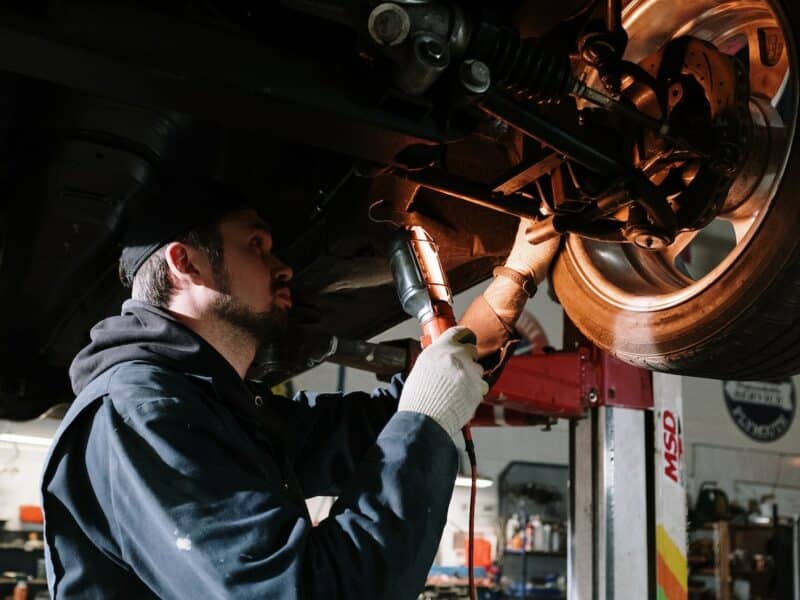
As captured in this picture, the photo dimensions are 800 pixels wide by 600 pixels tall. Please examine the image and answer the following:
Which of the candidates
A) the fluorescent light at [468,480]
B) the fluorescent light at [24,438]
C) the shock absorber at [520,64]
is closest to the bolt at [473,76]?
the shock absorber at [520,64]

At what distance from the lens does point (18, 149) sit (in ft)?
4.47

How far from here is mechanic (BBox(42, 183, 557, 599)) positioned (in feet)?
2.70

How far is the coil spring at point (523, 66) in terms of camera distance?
883 millimetres

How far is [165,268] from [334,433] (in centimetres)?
39

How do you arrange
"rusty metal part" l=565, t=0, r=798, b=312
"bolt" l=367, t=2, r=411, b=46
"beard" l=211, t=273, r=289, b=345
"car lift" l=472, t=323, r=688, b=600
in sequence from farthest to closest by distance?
"car lift" l=472, t=323, r=688, b=600 < "beard" l=211, t=273, r=289, b=345 < "rusty metal part" l=565, t=0, r=798, b=312 < "bolt" l=367, t=2, r=411, b=46

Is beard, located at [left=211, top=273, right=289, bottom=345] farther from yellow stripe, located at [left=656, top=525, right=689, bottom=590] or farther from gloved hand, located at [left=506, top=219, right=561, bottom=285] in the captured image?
yellow stripe, located at [left=656, top=525, right=689, bottom=590]

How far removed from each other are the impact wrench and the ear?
275 millimetres

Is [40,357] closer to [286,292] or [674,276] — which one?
[286,292]

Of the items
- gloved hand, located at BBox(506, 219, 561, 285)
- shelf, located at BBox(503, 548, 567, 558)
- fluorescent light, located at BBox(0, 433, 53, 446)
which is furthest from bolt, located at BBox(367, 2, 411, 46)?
shelf, located at BBox(503, 548, 567, 558)

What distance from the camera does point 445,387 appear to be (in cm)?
96

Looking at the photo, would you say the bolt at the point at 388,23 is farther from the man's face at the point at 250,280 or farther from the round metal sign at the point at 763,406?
the round metal sign at the point at 763,406

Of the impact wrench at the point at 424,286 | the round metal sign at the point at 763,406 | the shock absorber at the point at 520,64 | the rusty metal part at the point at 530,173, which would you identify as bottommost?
the impact wrench at the point at 424,286

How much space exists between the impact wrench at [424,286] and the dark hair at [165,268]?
10.1 inches

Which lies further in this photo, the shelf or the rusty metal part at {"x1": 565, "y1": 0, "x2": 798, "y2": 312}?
the shelf
